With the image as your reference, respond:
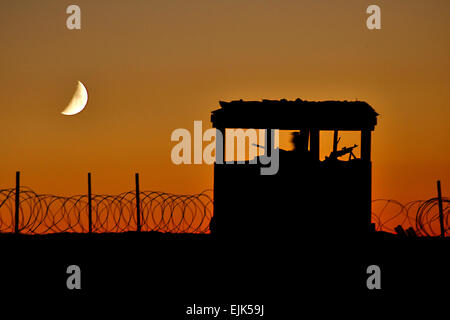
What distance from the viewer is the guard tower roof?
16.6 metres

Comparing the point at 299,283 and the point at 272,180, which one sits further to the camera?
the point at 272,180

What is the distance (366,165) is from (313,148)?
1.62 meters

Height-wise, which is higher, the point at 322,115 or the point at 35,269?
the point at 322,115

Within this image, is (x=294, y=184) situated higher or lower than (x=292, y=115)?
lower

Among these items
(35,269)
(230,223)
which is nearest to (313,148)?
(230,223)

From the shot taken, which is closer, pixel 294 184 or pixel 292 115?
pixel 292 115

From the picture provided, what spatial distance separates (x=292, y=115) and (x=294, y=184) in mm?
2012

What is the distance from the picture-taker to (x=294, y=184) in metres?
16.8

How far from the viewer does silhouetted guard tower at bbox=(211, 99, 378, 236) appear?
16625 mm

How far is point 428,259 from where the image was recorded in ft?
51.1

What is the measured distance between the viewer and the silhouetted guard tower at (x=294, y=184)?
16625 millimetres

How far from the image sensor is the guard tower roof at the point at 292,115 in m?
16.6

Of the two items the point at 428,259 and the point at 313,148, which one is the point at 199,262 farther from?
the point at 428,259
